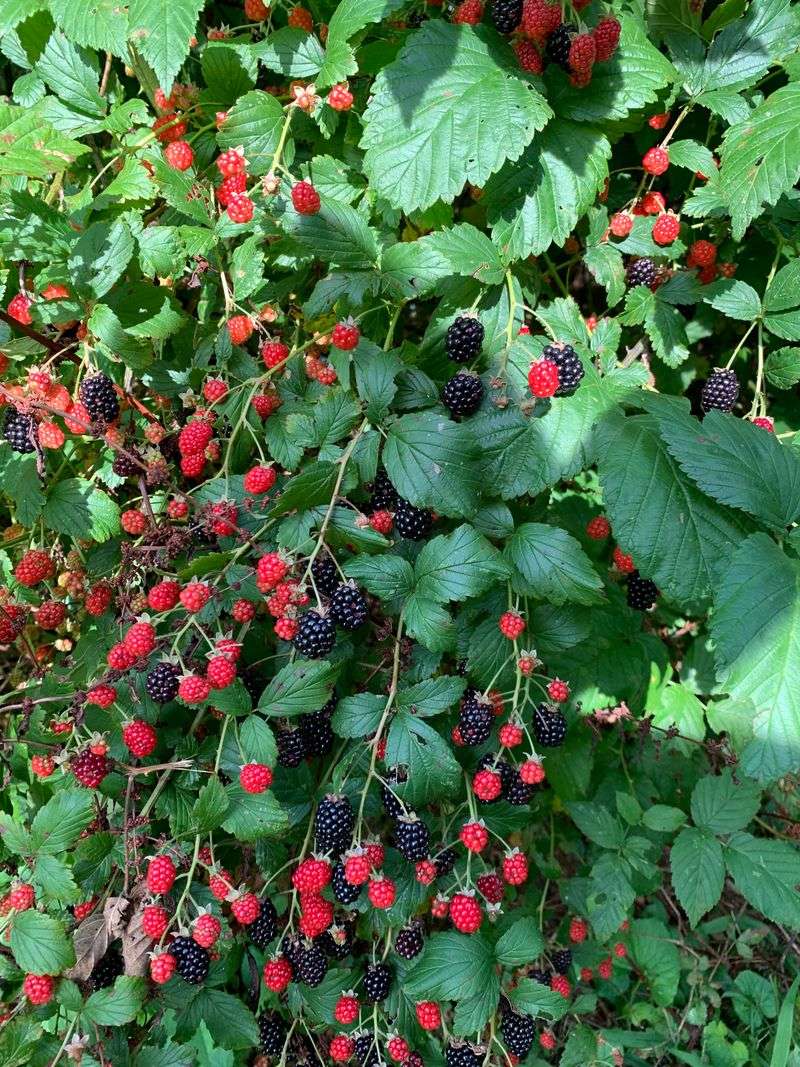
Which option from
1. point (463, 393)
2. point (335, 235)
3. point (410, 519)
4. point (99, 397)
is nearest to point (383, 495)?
point (410, 519)

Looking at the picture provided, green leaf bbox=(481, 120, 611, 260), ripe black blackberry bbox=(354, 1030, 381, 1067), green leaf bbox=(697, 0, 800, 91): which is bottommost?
ripe black blackberry bbox=(354, 1030, 381, 1067)

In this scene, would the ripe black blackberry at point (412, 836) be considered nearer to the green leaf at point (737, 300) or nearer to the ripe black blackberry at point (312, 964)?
the ripe black blackberry at point (312, 964)

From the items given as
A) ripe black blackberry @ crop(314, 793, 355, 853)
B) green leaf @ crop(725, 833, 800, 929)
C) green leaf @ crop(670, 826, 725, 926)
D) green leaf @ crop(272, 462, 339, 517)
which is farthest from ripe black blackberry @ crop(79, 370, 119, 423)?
green leaf @ crop(725, 833, 800, 929)

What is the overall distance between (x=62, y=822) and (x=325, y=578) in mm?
945

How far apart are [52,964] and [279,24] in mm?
2803

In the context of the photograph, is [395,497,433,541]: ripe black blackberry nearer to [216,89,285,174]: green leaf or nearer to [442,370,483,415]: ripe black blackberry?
[442,370,483,415]: ripe black blackberry

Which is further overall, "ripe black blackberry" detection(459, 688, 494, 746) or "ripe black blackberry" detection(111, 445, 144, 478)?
"ripe black blackberry" detection(111, 445, 144, 478)

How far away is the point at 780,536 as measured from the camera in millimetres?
1695

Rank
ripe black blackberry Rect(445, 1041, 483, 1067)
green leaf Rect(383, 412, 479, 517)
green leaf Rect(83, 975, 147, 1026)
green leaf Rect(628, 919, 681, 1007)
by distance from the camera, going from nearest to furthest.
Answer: green leaf Rect(383, 412, 479, 517), green leaf Rect(83, 975, 147, 1026), ripe black blackberry Rect(445, 1041, 483, 1067), green leaf Rect(628, 919, 681, 1007)

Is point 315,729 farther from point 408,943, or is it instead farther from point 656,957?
point 656,957

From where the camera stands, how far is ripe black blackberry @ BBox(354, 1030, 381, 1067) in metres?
2.05

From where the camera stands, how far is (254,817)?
1.74m

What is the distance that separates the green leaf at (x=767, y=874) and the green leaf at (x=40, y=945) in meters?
1.96

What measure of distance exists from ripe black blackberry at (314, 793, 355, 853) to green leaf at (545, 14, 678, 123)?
1781 mm
